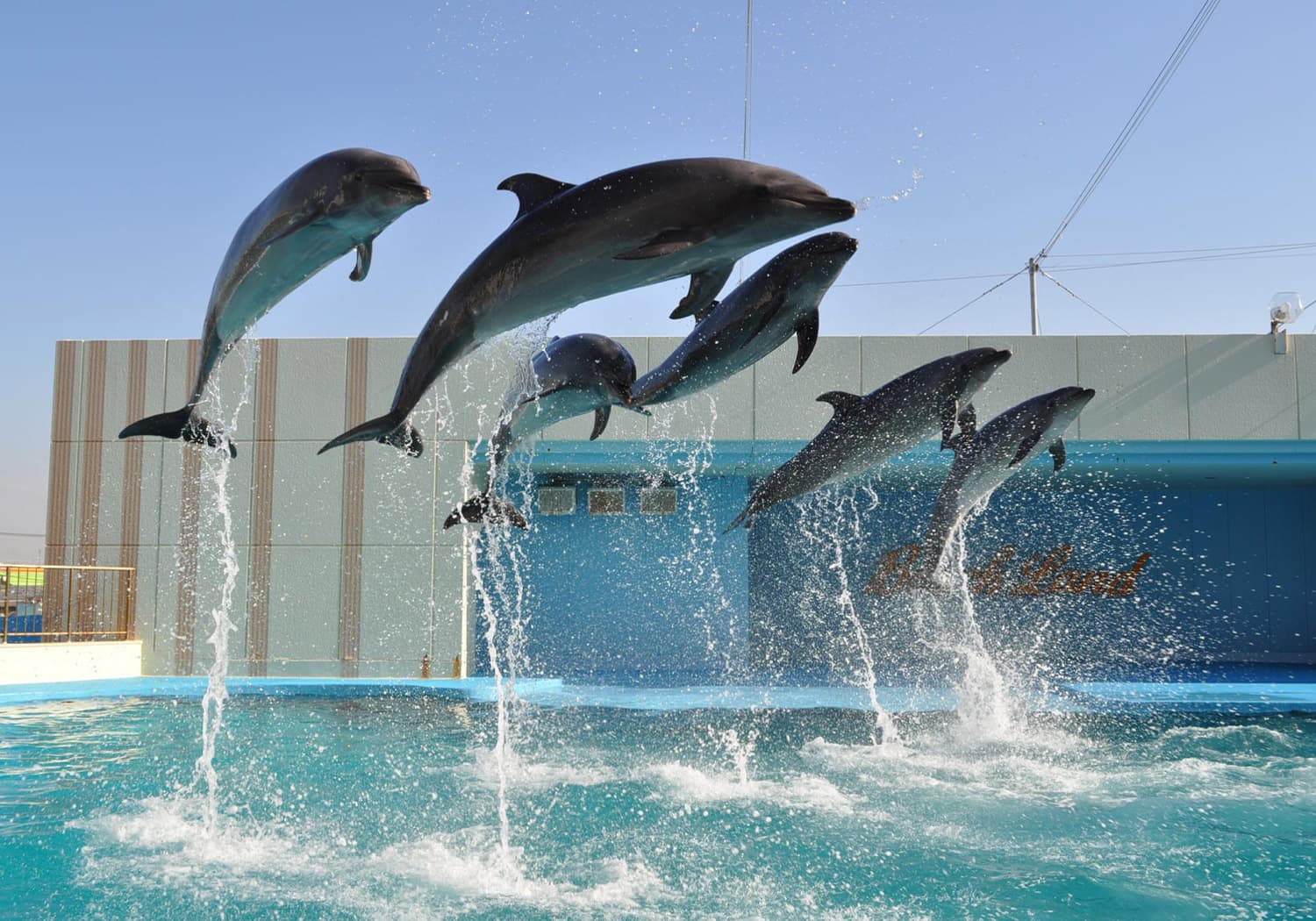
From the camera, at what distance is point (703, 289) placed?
→ 13.1 feet

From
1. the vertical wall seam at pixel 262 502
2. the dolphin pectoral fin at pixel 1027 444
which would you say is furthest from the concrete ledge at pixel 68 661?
the dolphin pectoral fin at pixel 1027 444

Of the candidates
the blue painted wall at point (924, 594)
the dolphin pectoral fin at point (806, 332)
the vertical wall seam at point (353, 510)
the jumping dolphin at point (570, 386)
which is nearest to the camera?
the dolphin pectoral fin at point (806, 332)

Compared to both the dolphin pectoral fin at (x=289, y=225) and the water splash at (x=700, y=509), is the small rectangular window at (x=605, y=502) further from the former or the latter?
the dolphin pectoral fin at (x=289, y=225)

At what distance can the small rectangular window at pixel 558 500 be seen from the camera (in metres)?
16.4

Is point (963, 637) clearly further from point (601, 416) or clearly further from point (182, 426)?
point (182, 426)

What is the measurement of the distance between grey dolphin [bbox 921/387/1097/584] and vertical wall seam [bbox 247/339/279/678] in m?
9.65

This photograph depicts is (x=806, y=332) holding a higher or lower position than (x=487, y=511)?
higher

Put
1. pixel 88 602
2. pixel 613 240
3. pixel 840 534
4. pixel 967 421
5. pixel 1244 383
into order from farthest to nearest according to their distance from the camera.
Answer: pixel 840 534
pixel 1244 383
pixel 88 602
pixel 967 421
pixel 613 240

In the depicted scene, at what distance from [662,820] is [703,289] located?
330 cm

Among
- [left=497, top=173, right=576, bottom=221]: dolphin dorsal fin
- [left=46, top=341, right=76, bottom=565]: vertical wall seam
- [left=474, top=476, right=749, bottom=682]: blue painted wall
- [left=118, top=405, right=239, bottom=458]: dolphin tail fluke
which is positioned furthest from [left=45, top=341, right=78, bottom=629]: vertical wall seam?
[left=497, top=173, right=576, bottom=221]: dolphin dorsal fin

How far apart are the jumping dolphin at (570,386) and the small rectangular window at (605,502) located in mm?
9938

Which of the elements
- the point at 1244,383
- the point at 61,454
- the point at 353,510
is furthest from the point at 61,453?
the point at 1244,383

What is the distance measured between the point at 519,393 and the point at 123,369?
10.6 metres

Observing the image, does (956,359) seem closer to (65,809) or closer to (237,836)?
(237,836)
